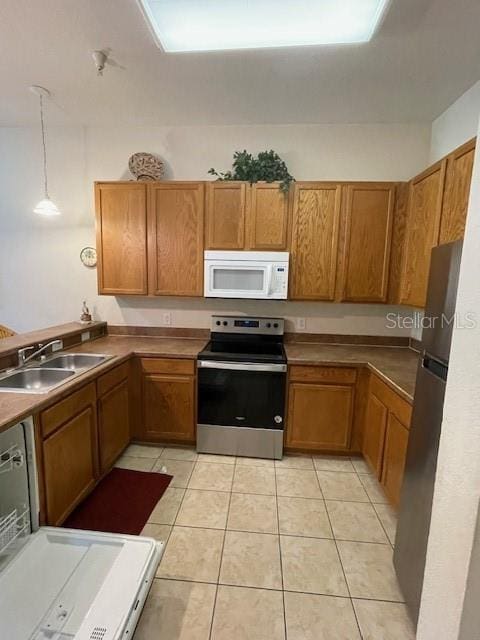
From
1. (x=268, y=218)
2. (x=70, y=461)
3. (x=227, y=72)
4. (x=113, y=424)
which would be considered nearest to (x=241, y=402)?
(x=113, y=424)

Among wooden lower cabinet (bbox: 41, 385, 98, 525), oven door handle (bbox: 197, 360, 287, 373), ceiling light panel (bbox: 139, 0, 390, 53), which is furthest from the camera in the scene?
oven door handle (bbox: 197, 360, 287, 373)

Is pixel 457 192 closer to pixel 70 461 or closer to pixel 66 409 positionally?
pixel 66 409

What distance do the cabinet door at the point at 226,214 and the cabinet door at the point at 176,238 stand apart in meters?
0.08

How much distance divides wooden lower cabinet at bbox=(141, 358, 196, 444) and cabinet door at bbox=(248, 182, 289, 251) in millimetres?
1197

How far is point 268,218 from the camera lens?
8.80 ft

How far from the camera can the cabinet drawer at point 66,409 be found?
162cm

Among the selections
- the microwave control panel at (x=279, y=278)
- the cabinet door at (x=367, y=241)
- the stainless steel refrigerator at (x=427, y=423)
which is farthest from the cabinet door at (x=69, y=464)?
the cabinet door at (x=367, y=241)

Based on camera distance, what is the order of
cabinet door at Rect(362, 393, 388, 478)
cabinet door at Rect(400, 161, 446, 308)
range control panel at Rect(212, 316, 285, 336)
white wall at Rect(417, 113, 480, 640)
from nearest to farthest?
white wall at Rect(417, 113, 480, 640) < cabinet door at Rect(400, 161, 446, 308) < cabinet door at Rect(362, 393, 388, 478) < range control panel at Rect(212, 316, 285, 336)

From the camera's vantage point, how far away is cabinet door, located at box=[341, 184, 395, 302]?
2.62 metres

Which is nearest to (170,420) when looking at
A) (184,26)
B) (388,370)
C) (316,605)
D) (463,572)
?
(316,605)

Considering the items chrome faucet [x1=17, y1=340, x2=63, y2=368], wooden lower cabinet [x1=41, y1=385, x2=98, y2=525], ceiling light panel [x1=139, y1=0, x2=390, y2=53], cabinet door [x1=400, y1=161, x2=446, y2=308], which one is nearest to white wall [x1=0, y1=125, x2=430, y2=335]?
cabinet door [x1=400, y1=161, x2=446, y2=308]

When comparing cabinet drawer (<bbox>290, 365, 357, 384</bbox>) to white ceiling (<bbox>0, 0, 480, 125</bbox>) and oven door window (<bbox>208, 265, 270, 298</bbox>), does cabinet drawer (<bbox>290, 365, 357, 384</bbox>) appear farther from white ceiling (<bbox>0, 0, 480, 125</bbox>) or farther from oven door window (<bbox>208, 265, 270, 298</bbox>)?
white ceiling (<bbox>0, 0, 480, 125</bbox>)

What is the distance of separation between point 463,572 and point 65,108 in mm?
3738

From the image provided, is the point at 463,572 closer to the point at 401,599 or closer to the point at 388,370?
the point at 401,599
